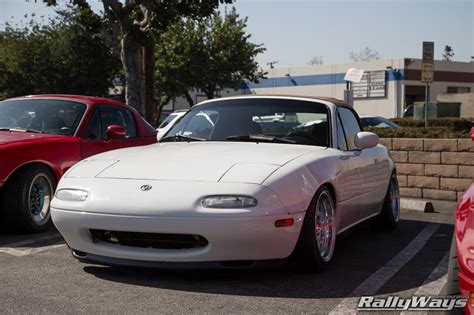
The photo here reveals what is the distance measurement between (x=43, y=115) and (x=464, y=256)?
17.7ft

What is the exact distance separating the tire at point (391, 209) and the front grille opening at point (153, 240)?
3.08 m

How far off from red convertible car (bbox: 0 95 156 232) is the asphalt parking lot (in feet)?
1.91

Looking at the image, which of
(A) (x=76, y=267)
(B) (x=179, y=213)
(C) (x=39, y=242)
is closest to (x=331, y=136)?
(B) (x=179, y=213)

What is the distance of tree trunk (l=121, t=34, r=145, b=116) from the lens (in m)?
14.0

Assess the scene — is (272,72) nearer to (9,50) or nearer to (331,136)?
(9,50)

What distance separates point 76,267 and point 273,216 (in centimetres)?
164

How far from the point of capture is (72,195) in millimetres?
4344

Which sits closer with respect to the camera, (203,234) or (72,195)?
(203,234)

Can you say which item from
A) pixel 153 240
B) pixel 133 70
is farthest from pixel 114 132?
pixel 133 70

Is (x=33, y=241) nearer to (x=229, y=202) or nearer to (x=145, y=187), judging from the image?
(x=145, y=187)

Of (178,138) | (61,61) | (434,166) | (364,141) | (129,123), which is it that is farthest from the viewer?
(61,61)

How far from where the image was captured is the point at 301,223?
425 centimetres

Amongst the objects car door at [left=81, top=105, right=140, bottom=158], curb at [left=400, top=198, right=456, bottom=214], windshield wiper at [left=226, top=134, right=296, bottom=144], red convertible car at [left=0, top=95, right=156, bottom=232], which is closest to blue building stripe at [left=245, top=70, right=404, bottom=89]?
curb at [left=400, top=198, right=456, bottom=214]

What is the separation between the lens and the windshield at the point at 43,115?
6742 mm
